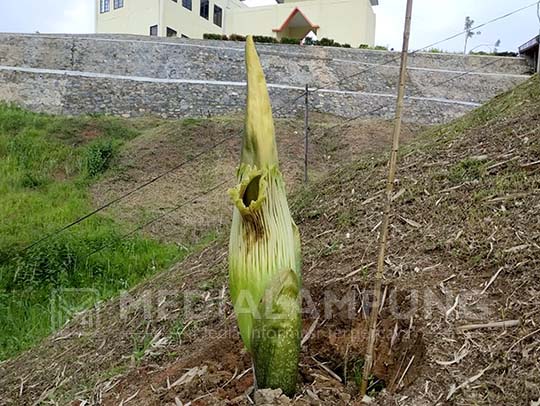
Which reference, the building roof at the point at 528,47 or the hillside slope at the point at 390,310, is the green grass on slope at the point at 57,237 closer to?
the hillside slope at the point at 390,310

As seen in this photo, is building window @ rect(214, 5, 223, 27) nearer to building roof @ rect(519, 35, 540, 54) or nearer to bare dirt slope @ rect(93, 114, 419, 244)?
building roof @ rect(519, 35, 540, 54)

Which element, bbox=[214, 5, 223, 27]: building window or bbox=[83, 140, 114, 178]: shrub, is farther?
bbox=[214, 5, 223, 27]: building window

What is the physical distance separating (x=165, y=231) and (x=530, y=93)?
5374mm

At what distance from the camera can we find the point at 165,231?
26.2 feet

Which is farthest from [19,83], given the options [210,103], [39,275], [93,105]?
[39,275]

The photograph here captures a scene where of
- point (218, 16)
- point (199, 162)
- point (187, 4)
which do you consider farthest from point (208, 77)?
point (218, 16)

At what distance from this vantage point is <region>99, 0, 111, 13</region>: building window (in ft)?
88.1

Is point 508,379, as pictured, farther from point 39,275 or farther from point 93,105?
point 93,105

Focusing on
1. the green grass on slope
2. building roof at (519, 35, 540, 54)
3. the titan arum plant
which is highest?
building roof at (519, 35, 540, 54)

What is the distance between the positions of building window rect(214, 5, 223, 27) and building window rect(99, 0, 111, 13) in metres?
5.52

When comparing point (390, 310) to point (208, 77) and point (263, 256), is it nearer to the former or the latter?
point (263, 256)

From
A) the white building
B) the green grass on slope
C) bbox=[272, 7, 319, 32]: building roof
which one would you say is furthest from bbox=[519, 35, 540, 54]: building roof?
the green grass on slope

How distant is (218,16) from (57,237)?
24893 mm

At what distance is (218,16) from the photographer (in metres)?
29.3
